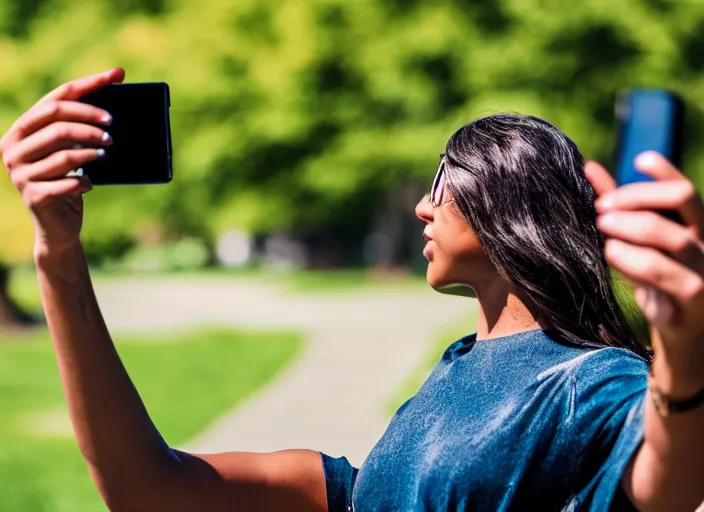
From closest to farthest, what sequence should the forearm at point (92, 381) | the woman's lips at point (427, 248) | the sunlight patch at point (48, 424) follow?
the forearm at point (92, 381)
the woman's lips at point (427, 248)
the sunlight patch at point (48, 424)

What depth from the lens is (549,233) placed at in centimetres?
181

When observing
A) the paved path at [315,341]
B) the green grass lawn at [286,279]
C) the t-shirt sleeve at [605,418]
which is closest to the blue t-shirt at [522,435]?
the t-shirt sleeve at [605,418]

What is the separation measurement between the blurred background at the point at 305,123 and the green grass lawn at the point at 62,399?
12 cm

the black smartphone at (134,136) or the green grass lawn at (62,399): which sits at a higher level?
the black smartphone at (134,136)

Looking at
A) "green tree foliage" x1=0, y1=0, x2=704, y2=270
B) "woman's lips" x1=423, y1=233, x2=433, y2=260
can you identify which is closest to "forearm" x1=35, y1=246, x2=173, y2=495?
"woman's lips" x1=423, y1=233, x2=433, y2=260

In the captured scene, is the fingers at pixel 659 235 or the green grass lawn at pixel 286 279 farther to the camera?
the green grass lawn at pixel 286 279

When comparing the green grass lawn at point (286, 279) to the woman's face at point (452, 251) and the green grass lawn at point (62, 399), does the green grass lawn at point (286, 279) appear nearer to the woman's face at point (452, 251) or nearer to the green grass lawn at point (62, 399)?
the green grass lawn at point (62, 399)

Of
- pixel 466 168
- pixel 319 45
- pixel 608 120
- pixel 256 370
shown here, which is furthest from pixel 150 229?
pixel 466 168

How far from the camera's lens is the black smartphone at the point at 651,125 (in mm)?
1169

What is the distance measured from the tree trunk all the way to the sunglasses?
1638 centimetres

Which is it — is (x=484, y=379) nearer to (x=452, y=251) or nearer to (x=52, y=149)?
(x=452, y=251)

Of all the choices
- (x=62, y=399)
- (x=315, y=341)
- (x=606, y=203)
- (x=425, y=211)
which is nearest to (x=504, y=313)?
(x=425, y=211)

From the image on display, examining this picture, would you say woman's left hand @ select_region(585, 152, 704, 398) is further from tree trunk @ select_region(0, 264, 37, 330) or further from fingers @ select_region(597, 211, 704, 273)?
tree trunk @ select_region(0, 264, 37, 330)

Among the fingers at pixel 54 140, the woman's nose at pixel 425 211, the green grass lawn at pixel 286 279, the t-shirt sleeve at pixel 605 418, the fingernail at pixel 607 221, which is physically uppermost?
the fingers at pixel 54 140
